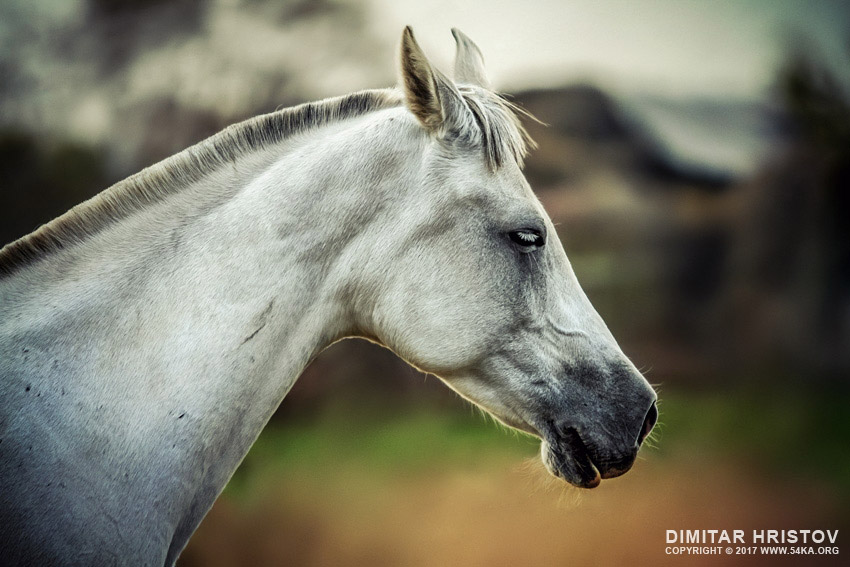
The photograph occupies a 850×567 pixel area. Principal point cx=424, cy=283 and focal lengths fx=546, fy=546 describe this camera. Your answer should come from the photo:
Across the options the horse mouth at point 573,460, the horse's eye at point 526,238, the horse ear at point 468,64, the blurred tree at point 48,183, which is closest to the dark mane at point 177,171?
the horse ear at point 468,64

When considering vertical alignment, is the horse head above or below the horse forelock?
below

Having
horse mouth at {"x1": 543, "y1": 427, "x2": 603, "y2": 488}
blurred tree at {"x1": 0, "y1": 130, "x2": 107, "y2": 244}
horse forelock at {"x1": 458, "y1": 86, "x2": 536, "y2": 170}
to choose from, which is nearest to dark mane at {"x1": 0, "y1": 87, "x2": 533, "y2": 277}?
horse forelock at {"x1": 458, "y1": 86, "x2": 536, "y2": 170}

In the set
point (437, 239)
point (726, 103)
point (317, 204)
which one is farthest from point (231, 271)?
point (726, 103)

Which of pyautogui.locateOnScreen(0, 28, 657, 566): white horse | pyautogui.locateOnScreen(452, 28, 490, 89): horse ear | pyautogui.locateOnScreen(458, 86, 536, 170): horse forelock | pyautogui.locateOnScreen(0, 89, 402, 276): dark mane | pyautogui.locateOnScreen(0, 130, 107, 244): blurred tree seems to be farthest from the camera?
pyautogui.locateOnScreen(0, 130, 107, 244): blurred tree

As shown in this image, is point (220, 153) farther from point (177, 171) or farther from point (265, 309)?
point (265, 309)

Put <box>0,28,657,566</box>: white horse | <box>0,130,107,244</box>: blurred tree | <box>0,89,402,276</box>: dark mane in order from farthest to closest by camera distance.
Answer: <box>0,130,107,244</box>: blurred tree < <box>0,89,402,276</box>: dark mane < <box>0,28,657,566</box>: white horse

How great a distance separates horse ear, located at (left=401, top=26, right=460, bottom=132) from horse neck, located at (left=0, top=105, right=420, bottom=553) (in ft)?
0.29

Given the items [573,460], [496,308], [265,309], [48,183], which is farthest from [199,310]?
[48,183]

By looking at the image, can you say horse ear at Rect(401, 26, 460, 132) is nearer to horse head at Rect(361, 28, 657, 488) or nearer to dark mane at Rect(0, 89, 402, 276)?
horse head at Rect(361, 28, 657, 488)

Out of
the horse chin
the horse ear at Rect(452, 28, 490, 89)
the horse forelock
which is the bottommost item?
the horse chin

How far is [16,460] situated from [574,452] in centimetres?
119

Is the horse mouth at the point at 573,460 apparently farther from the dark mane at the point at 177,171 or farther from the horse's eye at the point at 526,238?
the dark mane at the point at 177,171

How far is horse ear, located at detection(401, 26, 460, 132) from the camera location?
1.19m

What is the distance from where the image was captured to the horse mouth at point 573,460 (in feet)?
4.35
